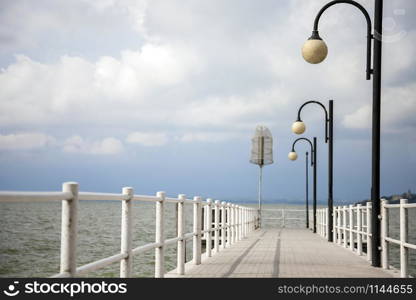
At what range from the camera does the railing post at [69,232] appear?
5.30m

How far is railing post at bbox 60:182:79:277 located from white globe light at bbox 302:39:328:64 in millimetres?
8717

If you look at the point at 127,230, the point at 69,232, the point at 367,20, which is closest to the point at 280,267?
the point at 127,230

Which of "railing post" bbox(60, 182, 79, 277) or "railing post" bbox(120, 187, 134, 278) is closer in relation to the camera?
"railing post" bbox(60, 182, 79, 277)

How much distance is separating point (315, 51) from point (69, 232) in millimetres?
8929

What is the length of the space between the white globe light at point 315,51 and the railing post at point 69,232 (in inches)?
343

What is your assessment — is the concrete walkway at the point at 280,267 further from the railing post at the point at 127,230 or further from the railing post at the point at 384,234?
the railing post at the point at 127,230

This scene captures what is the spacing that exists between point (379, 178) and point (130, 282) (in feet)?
25.3

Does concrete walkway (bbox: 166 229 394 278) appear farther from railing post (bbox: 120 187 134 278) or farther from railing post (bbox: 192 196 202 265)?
railing post (bbox: 120 187 134 278)

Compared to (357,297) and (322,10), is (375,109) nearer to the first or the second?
(322,10)

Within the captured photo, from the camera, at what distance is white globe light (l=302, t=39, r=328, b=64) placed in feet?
43.0

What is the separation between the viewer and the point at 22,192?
14.9 feet

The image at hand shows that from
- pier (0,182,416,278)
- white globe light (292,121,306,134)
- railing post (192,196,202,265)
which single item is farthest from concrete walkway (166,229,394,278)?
white globe light (292,121,306,134)

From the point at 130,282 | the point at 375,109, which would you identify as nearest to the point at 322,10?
the point at 375,109

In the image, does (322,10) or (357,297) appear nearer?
(357,297)
